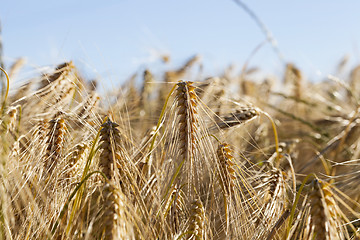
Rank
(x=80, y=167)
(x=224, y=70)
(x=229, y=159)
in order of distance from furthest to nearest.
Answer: (x=224, y=70) → (x=80, y=167) → (x=229, y=159)

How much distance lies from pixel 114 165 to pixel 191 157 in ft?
0.93

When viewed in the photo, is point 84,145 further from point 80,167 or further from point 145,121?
point 145,121

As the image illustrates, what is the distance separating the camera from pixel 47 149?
57.6 inches

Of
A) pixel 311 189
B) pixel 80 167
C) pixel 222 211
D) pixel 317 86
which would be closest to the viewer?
pixel 311 189

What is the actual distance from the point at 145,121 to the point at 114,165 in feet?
5.70

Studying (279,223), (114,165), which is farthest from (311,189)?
(114,165)

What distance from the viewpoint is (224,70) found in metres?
4.29

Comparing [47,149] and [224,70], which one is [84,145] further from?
[224,70]

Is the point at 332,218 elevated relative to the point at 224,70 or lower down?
elevated

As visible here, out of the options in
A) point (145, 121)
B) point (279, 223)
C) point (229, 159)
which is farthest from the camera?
point (145, 121)

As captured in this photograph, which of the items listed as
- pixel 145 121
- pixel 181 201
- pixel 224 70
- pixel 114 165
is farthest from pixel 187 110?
pixel 224 70

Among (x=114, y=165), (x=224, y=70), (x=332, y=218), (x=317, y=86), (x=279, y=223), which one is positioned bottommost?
(x=317, y=86)

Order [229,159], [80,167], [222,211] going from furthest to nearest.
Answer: [222,211], [80,167], [229,159]

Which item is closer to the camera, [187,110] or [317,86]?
[187,110]
